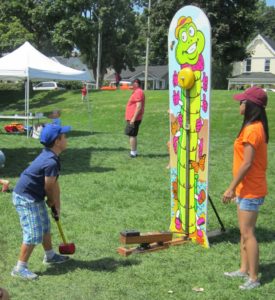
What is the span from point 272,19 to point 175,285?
320 feet

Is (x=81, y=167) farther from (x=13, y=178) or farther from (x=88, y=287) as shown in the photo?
(x=88, y=287)

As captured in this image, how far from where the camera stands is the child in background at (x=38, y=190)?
445cm

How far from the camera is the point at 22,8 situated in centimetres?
4797

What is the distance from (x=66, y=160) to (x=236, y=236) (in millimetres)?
6265

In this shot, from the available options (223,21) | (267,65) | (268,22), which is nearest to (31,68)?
(223,21)

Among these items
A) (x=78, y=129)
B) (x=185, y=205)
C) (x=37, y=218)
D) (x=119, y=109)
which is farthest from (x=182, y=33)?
(x=119, y=109)

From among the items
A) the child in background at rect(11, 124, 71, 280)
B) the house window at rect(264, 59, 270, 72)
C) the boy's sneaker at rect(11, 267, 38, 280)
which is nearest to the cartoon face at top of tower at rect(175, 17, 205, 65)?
the child in background at rect(11, 124, 71, 280)

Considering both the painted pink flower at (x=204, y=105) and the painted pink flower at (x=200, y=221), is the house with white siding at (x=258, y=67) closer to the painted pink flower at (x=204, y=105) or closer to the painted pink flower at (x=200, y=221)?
the painted pink flower at (x=200, y=221)

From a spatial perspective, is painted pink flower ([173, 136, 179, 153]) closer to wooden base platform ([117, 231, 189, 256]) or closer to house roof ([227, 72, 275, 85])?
wooden base platform ([117, 231, 189, 256])

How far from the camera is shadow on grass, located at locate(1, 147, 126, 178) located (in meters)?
10.1

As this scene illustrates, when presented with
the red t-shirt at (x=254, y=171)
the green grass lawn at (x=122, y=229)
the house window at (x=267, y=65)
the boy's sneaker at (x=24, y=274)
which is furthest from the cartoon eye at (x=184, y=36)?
the house window at (x=267, y=65)

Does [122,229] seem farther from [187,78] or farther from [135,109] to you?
[135,109]

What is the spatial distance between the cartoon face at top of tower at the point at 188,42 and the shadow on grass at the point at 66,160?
4.93 m

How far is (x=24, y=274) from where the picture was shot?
462cm
